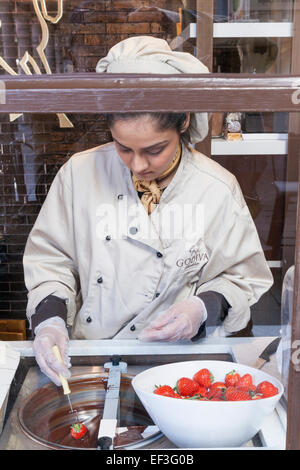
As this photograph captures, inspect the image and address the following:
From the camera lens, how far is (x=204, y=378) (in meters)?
0.86

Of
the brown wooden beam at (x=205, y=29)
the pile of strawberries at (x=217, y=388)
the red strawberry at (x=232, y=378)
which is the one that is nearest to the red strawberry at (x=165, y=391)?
the pile of strawberries at (x=217, y=388)

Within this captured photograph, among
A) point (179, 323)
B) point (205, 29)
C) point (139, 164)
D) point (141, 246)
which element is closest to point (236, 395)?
point (179, 323)

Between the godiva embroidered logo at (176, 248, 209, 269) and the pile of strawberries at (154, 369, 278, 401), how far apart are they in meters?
0.21

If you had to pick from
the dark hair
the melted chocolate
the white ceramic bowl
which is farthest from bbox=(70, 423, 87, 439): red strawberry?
the dark hair

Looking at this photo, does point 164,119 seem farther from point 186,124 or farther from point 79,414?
point 79,414

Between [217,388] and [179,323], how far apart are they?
0.18 m

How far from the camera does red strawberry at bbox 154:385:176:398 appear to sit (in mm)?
796

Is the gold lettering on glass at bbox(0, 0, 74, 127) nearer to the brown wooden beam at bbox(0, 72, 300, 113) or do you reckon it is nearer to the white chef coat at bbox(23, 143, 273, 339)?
the white chef coat at bbox(23, 143, 273, 339)

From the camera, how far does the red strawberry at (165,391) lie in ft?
2.61

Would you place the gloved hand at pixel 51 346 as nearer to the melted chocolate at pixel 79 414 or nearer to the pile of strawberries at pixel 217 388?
the melted chocolate at pixel 79 414

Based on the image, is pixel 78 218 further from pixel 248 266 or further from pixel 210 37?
pixel 210 37

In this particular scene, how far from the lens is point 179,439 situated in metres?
0.76

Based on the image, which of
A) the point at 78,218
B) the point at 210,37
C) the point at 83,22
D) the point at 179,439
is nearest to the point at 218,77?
the point at 78,218
